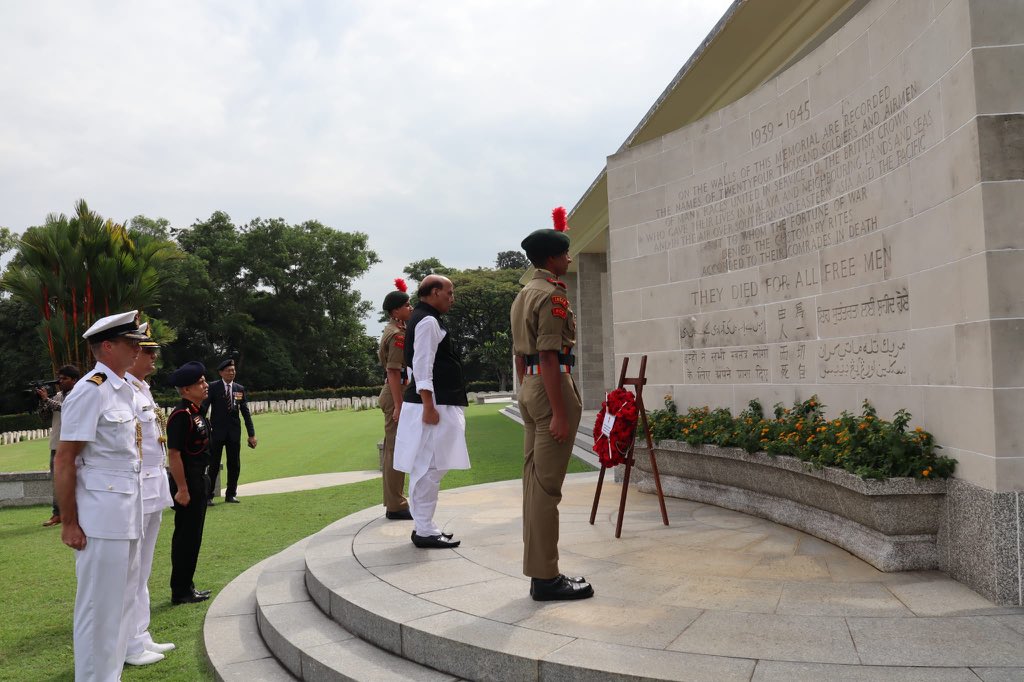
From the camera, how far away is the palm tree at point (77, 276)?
14.0m

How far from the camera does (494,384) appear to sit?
183ft

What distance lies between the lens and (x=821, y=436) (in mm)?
5125

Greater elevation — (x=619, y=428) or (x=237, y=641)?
(x=619, y=428)

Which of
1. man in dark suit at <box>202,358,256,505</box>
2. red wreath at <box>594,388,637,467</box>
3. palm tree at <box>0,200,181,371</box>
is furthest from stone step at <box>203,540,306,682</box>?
palm tree at <box>0,200,181,371</box>

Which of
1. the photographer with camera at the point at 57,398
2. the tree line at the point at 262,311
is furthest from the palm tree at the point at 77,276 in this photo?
the tree line at the point at 262,311

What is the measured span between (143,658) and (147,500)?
88cm

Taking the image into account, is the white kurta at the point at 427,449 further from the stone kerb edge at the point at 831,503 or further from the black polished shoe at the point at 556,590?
the stone kerb edge at the point at 831,503

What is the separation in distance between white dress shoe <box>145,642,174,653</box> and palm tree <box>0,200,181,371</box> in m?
11.7

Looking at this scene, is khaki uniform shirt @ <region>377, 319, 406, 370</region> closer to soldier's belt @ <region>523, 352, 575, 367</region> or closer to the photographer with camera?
soldier's belt @ <region>523, 352, 575, 367</region>

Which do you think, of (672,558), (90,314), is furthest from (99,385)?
(90,314)

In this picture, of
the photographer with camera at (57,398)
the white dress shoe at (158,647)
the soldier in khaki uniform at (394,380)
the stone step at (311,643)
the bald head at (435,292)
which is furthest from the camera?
the photographer with camera at (57,398)

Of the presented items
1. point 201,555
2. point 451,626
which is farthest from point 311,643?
point 201,555

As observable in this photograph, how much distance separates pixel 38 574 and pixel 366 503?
355 centimetres

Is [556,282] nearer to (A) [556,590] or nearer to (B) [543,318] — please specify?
(B) [543,318]
